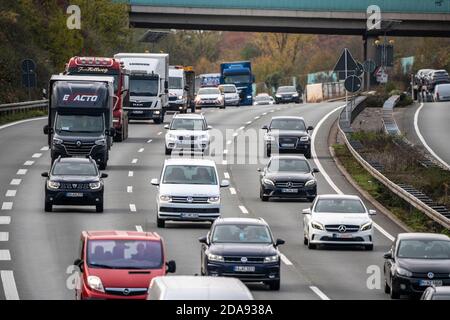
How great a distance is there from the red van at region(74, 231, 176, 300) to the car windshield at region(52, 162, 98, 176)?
1559 cm

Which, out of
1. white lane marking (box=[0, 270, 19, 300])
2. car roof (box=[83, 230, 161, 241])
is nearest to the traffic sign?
white lane marking (box=[0, 270, 19, 300])

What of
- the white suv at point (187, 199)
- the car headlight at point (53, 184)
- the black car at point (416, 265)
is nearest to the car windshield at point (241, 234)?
the black car at point (416, 265)

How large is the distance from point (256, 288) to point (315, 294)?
5.16 feet

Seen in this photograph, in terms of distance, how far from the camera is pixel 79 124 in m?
52.6

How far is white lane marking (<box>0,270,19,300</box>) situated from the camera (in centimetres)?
2705

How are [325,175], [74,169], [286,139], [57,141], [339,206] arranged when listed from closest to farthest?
[339,206] < [74,169] < [57,141] < [325,175] < [286,139]

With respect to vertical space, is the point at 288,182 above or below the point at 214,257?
below

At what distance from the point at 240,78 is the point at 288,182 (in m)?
68.4

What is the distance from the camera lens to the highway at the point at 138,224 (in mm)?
29703

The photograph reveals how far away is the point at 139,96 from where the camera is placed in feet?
242

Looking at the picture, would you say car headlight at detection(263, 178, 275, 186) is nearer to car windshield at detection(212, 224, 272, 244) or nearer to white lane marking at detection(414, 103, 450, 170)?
white lane marking at detection(414, 103, 450, 170)

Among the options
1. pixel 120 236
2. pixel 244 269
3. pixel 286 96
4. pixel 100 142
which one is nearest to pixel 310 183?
pixel 100 142

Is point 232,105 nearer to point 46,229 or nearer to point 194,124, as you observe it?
point 194,124

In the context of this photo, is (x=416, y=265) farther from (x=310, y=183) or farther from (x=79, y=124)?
(x=79, y=124)
